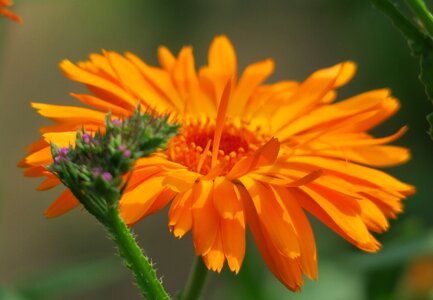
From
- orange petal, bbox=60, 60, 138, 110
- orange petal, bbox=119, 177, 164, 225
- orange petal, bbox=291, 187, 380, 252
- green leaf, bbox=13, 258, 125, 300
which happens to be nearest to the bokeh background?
green leaf, bbox=13, 258, 125, 300

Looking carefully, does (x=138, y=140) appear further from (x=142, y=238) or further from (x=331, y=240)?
(x=142, y=238)

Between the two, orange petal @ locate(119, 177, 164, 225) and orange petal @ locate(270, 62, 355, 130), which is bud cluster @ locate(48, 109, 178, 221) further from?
orange petal @ locate(270, 62, 355, 130)

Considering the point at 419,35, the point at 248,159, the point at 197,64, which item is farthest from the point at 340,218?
the point at 197,64

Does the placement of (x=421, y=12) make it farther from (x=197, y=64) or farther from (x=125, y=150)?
(x=197, y=64)

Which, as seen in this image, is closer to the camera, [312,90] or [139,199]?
[139,199]

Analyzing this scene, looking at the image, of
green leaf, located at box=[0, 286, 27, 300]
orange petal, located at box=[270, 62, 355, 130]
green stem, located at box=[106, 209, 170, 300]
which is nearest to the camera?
green stem, located at box=[106, 209, 170, 300]

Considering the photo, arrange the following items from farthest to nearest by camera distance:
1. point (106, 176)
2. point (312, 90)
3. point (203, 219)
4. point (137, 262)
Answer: point (312, 90)
point (203, 219)
point (137, 262)
point (106, 176)
